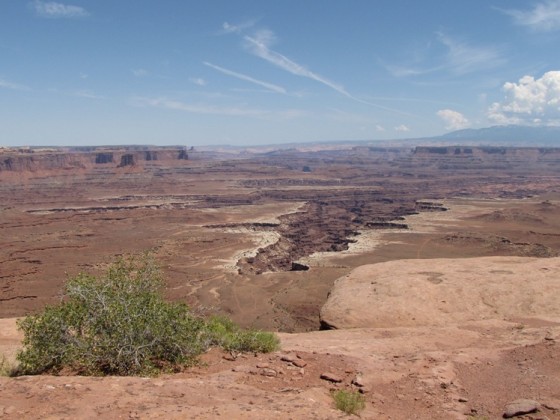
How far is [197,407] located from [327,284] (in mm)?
25816

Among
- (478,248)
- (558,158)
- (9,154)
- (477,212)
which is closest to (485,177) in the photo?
(477,212)

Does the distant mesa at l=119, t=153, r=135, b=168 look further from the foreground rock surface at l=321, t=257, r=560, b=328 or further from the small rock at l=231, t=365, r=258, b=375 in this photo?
the small rock at l=231, t=365, r=258, b=375

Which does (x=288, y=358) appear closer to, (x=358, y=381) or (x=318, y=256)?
(x=358, y=381)

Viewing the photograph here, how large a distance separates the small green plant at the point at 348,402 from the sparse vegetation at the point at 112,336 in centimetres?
299

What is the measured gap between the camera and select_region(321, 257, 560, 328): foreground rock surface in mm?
17234

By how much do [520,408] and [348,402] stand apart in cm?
300

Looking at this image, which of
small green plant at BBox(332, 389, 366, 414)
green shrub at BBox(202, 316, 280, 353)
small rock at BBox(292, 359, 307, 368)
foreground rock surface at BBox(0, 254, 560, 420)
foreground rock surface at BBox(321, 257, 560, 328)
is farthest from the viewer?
foreground rock surface at BBox(321, 257, 560, 328)

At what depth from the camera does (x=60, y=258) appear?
152ft

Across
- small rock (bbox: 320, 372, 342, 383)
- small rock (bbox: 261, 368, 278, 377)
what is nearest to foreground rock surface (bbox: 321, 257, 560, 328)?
small rock (bbox: 320, 372, 342, 383)

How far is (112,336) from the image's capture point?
376 inches

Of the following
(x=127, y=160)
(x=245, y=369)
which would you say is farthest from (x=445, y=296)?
(x=127, y=160)

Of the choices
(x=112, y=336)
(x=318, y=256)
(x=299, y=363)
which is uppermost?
(x=112, y=336)

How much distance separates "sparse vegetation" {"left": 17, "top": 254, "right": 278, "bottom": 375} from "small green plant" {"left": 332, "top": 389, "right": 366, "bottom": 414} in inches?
118

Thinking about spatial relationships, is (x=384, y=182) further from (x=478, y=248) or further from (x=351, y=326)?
(x=351, y=326)
